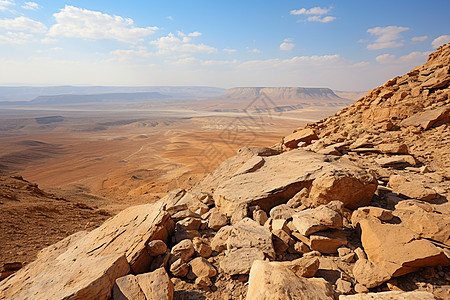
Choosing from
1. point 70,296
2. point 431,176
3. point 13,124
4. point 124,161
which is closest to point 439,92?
point 431,176

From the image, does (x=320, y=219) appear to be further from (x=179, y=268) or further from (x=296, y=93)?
(x=296, y=93)

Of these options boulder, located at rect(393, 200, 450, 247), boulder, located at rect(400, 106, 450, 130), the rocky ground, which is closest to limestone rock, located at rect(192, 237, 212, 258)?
the rocky ground

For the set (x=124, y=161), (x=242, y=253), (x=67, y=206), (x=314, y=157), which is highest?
(x=314, y=157)

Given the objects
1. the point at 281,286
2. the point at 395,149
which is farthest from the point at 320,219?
the point at 395,149

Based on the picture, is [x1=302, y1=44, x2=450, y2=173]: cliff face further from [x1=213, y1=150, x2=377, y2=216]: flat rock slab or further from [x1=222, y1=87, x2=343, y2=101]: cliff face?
Answer: [x1=222, y1=87, x2=343, y2=101]: cliff face

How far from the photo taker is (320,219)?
321cm

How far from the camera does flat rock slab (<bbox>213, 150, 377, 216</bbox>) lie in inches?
148

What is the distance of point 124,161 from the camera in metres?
29.8

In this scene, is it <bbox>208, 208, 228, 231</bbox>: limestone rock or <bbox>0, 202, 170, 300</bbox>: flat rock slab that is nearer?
<bbox>0, 202, 170, 300</bbox>: flat rock slab

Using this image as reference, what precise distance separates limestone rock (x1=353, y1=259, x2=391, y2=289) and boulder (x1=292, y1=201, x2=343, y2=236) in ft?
1.76

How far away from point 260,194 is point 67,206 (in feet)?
30.0

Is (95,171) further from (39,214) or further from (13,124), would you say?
(13,124)

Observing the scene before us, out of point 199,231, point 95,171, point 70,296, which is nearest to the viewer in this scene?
point 70,296

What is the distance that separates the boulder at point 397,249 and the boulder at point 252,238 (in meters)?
1.23
